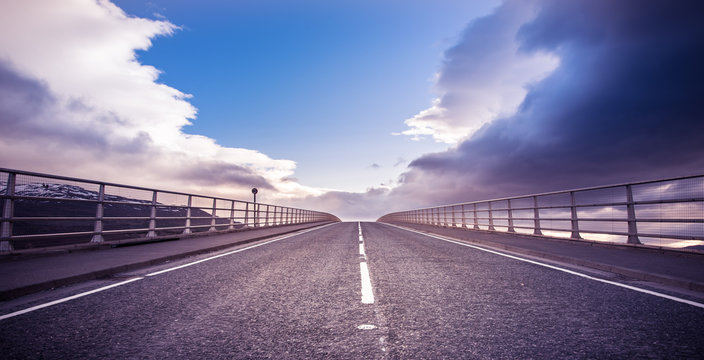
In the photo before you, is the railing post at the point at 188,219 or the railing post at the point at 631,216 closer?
the railing post at the point at 631,216

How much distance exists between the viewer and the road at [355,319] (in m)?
2.62

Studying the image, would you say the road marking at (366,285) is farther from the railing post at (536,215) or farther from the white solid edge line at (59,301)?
the railing post at (536,215)

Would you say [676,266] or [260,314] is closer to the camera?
[260,314]

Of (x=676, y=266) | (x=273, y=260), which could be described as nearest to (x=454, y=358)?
(x=273, y=260)

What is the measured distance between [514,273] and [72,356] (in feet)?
19.6

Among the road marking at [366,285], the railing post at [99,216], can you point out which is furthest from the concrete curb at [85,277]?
the road marking at [366,285]

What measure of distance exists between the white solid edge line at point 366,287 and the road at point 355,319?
47mm

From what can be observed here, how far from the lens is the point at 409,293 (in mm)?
4371

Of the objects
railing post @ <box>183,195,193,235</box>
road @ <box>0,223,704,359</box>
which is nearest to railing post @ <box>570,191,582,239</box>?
road @ <box>0,223,704,359</box>

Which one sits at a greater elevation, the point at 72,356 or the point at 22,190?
the point at 22,190

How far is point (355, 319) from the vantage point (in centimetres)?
332

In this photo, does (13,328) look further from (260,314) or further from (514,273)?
(514,273)

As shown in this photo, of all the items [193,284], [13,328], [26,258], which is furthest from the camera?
[26,258]

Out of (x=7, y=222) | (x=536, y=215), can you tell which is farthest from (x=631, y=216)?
(x=7, y=222)
